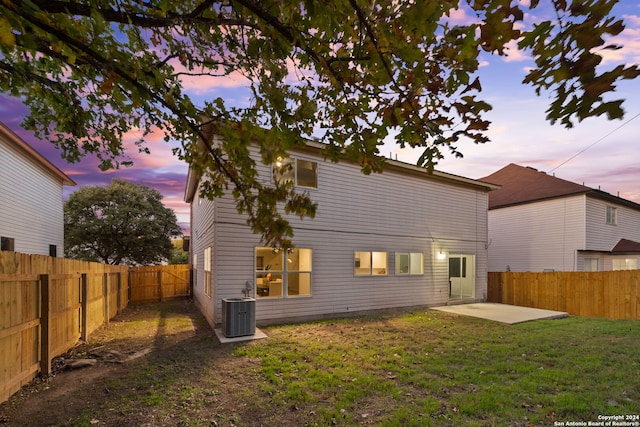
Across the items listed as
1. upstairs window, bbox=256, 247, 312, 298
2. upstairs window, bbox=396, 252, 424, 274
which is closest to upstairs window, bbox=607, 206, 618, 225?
upstairs window, bbox=396, 252, 424, 274

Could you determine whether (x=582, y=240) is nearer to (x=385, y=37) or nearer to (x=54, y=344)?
(x=385, y=37)

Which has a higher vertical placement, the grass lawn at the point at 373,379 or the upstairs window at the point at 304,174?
the upstairs window at the point at 304,174

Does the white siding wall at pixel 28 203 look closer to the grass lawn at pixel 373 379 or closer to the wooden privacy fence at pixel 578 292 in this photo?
the grass lawn at pixel 373 379

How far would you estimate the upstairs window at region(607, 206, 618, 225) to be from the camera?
17172 mm

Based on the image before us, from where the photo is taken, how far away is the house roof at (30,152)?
1143 cm

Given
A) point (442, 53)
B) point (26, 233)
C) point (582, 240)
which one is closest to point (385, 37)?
point (442, 53)

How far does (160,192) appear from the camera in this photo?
25781 millimetres

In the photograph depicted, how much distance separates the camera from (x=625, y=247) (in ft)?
56.4

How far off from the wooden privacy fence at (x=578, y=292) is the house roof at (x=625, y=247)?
695 cm

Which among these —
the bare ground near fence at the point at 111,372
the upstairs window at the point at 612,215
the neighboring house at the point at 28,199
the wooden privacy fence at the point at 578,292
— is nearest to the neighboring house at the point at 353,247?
Answer: the wooden privacy fence at the point at 578,292

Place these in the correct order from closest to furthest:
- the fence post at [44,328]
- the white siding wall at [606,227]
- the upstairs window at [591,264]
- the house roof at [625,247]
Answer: the fence post at [44,328] → the white siding wall at [606,227] → the upstairs window at [591,264] → the house roof at [625,247]

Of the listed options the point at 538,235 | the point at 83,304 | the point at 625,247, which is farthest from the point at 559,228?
the point at 83,304

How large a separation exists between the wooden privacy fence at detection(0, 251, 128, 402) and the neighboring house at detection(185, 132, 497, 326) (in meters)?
3.01

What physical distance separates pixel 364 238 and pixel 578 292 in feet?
28.5
